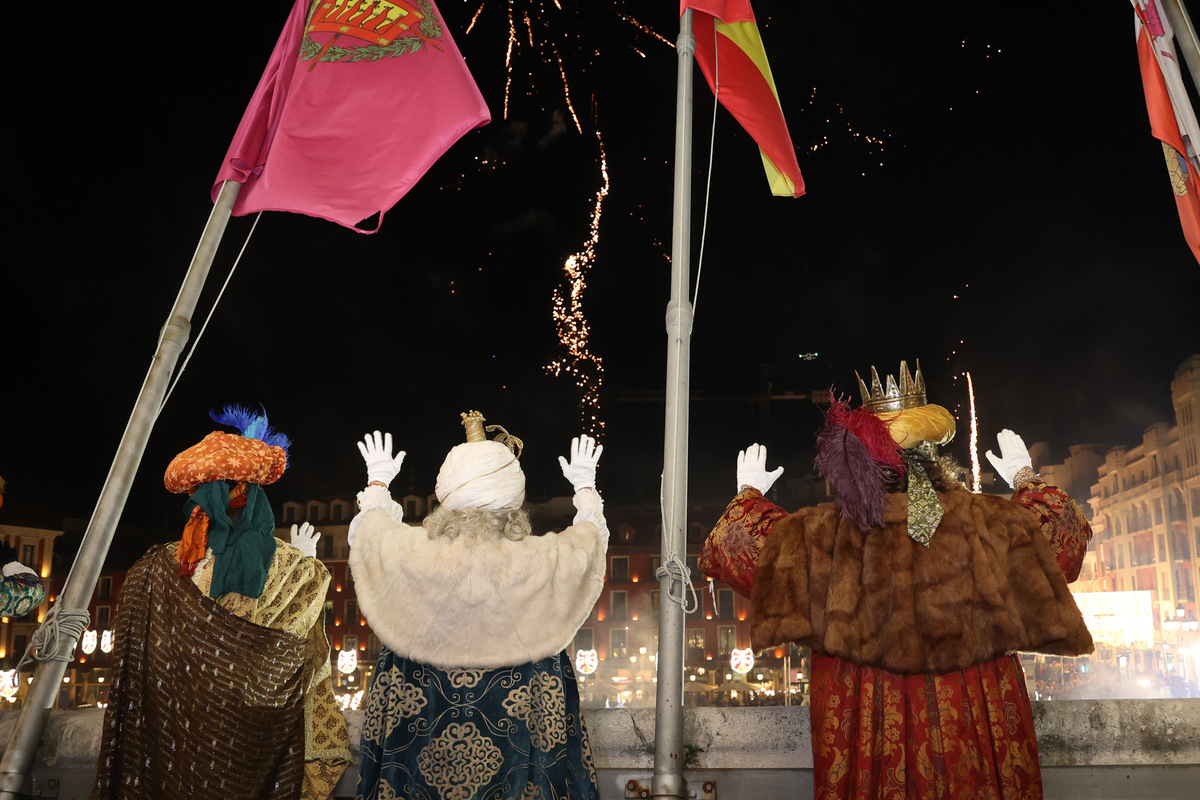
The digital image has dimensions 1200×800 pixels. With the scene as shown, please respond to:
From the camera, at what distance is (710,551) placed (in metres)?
3.61

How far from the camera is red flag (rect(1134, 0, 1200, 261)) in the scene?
4.68m

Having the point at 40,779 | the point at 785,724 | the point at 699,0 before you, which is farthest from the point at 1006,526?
the point at 40,779

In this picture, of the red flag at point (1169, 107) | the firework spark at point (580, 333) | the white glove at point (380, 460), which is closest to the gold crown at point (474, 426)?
the white glove at point (380, 460)

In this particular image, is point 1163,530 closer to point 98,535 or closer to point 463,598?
point 463,598

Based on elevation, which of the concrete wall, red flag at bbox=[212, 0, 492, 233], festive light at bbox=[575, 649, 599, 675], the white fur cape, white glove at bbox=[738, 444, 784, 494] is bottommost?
festive light at bbox=[575, 649, 599, 675]

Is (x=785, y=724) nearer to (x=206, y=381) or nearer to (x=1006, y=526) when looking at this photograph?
(x=1006, y=526)

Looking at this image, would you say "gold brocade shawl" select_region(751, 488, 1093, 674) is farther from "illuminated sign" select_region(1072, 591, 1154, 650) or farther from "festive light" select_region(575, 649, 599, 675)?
"illuminated sign" select_region(1072, 591, 1154, 650)

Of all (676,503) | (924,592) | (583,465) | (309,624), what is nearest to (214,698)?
(309,624)

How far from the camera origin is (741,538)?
3.51 metres

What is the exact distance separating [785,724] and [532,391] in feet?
143

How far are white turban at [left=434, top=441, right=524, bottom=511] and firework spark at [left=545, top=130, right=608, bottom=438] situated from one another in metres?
30.3

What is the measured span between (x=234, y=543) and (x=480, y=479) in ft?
3.95

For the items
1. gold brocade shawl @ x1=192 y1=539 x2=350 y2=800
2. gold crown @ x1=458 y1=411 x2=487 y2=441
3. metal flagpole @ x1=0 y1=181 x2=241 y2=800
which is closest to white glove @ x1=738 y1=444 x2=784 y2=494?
gold crown @ x1=458 y1=411 x2=487 y2=441

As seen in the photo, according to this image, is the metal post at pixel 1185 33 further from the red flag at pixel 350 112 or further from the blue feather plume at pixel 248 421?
the blue feather plume at pixel 248 421
